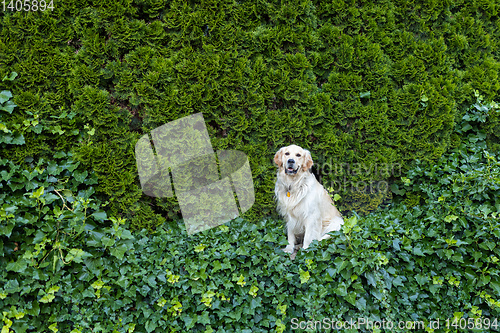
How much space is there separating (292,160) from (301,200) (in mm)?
482

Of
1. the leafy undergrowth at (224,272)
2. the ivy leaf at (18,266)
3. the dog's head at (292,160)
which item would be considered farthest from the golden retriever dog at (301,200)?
the ivy leaf at (18,266)

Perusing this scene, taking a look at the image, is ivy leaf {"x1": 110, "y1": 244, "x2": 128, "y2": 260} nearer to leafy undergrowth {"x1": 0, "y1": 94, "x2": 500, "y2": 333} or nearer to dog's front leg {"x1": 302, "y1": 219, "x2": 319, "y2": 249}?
leafy undergrowth {"x1": 0, "y1": 94, "x2": 500, "y2": 333}

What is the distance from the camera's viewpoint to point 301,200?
12.2 ft

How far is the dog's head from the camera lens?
3570 mm

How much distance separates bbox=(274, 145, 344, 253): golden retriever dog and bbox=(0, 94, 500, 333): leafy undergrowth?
342mm

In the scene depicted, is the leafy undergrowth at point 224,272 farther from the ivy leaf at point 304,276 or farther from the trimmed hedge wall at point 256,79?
the trimmed hedge wall at point 256,79

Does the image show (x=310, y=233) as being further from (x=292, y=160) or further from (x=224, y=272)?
(x=224, y=272)

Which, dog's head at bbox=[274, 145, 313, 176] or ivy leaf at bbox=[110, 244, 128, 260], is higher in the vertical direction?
dog's head at bbox=[274, 145, 313, 176]

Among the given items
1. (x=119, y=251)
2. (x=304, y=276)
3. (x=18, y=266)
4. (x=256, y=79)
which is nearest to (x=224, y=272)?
(x=304, y=276)

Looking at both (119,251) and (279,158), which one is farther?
(279,158)

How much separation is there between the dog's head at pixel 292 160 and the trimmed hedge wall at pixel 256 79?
0.36m

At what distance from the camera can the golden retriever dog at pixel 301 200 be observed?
3691mm

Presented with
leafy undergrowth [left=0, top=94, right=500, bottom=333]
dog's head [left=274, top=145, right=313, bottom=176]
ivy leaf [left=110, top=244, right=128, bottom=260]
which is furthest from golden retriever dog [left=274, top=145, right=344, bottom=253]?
ivy leaf [left=110, top=244, right=128, bottom=260]

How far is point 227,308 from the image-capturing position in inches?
119
